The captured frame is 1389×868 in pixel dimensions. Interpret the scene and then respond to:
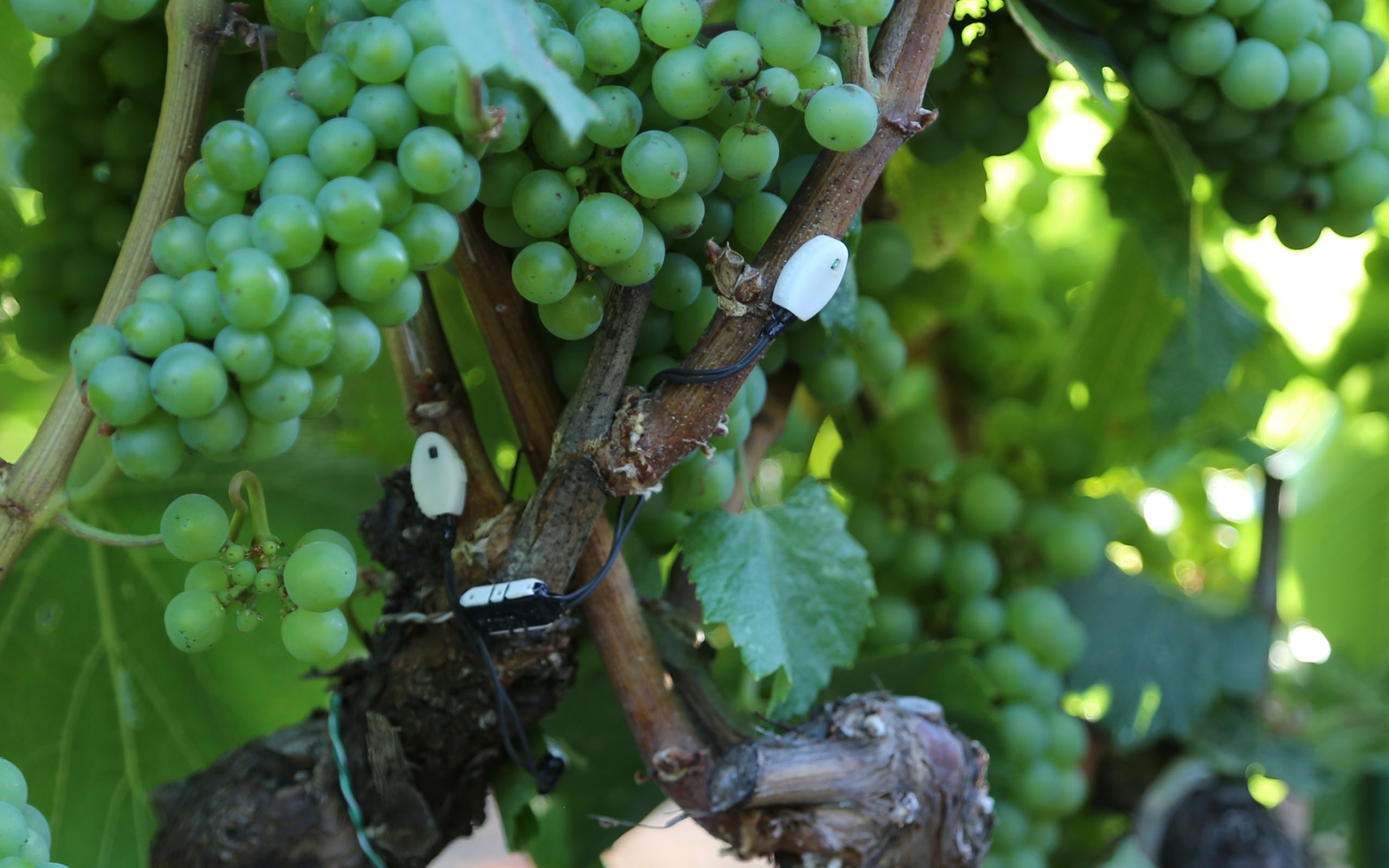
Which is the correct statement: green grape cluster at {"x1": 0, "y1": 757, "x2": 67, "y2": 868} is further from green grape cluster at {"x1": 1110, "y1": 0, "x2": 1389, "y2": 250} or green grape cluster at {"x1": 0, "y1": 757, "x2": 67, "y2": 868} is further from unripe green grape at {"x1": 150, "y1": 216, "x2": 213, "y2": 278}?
green grape cluster at {"x1": 1110, "y1": 0, "x2": 1389, "y2": 250}

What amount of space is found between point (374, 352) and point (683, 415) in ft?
0.42

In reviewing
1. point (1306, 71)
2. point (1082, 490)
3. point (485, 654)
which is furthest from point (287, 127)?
point (1082, 490)

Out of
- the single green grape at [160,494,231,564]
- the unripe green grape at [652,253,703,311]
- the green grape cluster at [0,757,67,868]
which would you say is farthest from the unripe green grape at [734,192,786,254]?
the green grape cluster at [0,757,67,868]

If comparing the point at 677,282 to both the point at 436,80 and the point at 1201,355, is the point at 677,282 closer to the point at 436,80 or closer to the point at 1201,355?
the point at 436,80

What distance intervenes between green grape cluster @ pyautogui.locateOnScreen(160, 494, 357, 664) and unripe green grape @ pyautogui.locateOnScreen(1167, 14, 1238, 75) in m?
0.50

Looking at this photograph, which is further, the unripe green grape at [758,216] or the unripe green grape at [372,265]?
the unripe green grape at [758,216]

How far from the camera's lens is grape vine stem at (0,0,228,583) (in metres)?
0.36

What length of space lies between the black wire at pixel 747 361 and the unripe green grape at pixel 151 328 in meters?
0.18

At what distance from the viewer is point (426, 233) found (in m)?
0.35

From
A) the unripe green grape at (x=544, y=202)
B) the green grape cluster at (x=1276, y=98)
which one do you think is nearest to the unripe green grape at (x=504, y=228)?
the unripe green grape at (x=544, y=202)

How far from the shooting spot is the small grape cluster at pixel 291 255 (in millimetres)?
320

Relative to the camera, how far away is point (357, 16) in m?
0.38

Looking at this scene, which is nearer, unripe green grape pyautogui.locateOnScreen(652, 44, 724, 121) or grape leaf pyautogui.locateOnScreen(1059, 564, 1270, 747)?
unripe green grape pyautogui.locateOnScreen(652, 44, 724, 121)

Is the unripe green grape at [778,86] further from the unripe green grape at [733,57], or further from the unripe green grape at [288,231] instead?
the unripe green grape at [288,231]
